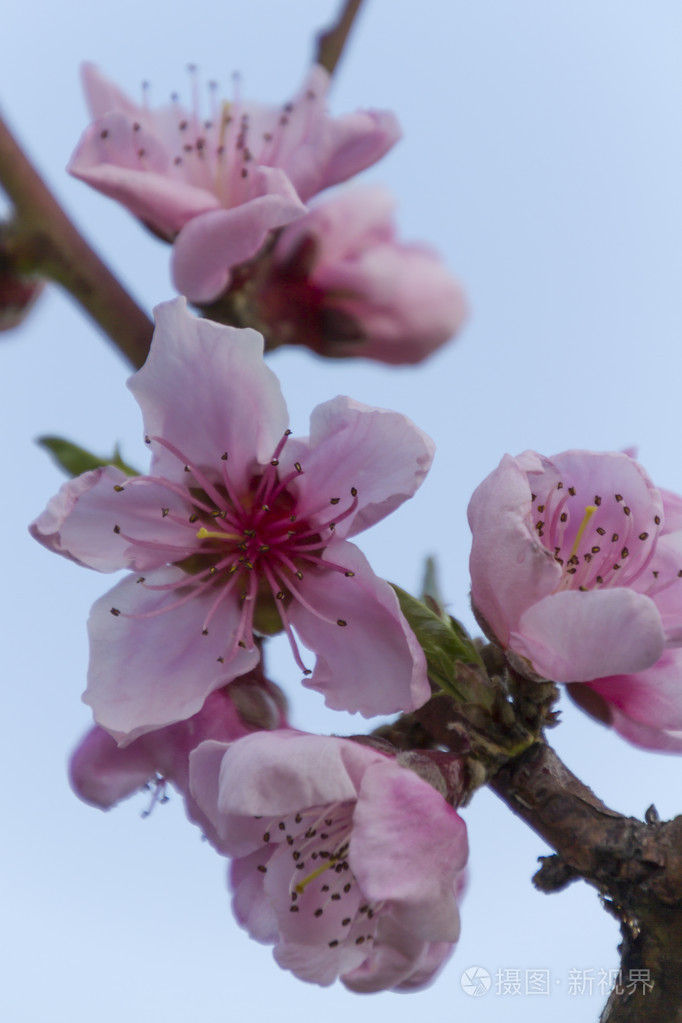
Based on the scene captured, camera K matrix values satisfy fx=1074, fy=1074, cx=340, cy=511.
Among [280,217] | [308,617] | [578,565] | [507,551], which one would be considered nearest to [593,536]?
[578,565]

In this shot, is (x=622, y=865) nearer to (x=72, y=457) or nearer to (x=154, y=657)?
(x=154, y=657)

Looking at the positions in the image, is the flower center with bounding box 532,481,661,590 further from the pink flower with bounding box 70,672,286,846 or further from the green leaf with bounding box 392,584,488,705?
the pink flower with bounding box 70,672,286,846

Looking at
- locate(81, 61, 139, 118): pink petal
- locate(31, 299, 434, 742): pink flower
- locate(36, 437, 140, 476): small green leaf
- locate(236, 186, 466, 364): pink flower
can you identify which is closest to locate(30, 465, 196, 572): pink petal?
locate(31, 299, 434, 742): pink flower

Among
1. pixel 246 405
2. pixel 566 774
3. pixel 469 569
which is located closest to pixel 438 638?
pixel 469 569

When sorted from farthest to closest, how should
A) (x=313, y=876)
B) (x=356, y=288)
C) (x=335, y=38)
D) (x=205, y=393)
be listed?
(x=356, y=288) < (x=335, y=38) < (x=205, y=393) < (x=313, y=876)

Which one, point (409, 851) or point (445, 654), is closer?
point (409, 851)

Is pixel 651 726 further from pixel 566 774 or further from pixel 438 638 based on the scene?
pixel 438 638
